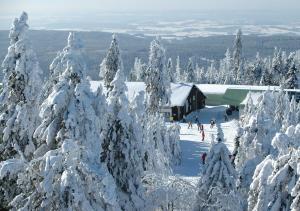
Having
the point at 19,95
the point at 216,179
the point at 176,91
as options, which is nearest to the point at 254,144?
the point at 216,179

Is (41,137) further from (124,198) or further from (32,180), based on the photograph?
(124,198)

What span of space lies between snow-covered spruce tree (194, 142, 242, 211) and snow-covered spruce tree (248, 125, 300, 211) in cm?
214

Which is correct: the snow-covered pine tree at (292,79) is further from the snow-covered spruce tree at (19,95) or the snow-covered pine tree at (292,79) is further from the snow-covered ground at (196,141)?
the snow-covered spruce tree at (19,95)

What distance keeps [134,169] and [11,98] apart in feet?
18.3

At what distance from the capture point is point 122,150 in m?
20.3

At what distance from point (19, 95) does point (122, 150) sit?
15.7ft

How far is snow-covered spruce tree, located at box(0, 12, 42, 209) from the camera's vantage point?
2125cm

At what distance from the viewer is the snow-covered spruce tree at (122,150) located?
20.3 m

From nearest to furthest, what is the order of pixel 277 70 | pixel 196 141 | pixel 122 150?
pixel 122 150 < pixel 196 141 < pixel 277 70

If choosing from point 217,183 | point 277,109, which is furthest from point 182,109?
point 217,183

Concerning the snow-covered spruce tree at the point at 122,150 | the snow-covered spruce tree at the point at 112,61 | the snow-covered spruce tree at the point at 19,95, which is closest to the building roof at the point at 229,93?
the snow-covered spruce tree at the point at 112,61

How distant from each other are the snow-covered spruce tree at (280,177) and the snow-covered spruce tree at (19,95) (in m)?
8.99

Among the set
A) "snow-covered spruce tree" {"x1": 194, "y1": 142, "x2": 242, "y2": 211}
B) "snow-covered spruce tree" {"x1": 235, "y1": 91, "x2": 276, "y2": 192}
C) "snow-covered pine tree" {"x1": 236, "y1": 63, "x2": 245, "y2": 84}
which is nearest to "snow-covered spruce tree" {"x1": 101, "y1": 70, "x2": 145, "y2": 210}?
"snow-covered spruce tree" {"x1": 194, "y1": 142, "x2": 242, "y2": 211}

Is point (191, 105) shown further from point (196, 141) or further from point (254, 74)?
point (254, 74)
